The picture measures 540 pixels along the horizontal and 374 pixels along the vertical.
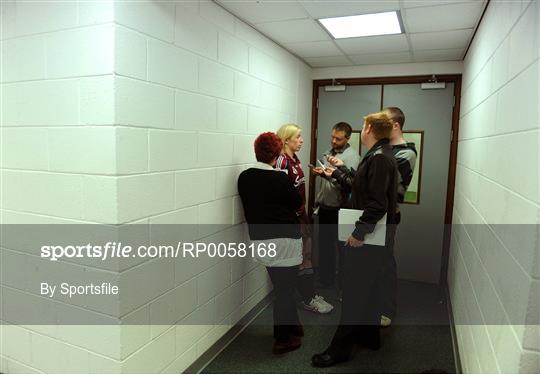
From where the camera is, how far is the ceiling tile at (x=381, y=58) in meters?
3.52

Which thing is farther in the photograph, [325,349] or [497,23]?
[325,349]

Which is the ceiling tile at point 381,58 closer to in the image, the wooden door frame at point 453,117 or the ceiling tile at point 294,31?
the wooden door frame at point 453,117

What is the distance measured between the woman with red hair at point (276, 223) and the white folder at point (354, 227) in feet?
1.03

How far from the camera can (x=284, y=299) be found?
2.59 meters

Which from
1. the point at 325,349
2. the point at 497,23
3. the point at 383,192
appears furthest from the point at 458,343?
the point at 497,23

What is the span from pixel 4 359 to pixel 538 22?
113 inches

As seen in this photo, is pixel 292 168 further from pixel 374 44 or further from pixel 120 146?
pixel 120 146

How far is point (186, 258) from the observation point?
2207 millimetres

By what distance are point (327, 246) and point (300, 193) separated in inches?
32.5

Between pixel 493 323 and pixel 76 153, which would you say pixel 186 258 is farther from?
pixel 493 323

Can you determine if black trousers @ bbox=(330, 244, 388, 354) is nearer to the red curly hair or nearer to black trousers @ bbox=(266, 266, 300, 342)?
black trousers @ bbox=(266, 266, 300, 342)

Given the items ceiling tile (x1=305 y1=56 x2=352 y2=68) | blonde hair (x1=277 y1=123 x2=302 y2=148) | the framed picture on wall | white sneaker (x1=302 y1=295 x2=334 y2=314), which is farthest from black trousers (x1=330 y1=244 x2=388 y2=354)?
ceiling tile (x1=305 y1=56 x2=352 y2=68)

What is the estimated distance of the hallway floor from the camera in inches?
96.8

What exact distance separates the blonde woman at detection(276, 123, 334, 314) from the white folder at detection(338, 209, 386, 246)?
549 millimetres
